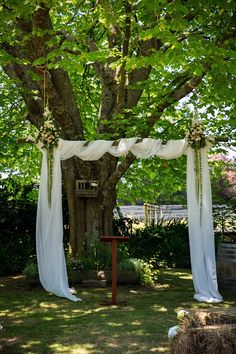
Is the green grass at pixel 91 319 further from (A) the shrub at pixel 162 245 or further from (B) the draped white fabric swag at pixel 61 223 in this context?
(A) the shrub at pixel 162 245

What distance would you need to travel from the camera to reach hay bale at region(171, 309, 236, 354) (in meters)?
3.48

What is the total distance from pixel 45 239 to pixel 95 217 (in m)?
1.89

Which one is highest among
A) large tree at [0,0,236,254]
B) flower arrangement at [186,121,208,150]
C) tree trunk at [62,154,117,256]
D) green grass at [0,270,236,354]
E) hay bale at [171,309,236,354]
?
large tree at [0,0,236,254]

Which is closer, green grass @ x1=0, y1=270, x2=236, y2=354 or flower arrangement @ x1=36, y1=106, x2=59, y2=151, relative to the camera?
green grass @ x1=0, y1=270, x2=236, y2=354

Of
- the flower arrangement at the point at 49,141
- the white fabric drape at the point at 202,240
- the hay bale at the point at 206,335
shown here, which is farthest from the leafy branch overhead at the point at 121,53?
the hay bale at the point at 206,335

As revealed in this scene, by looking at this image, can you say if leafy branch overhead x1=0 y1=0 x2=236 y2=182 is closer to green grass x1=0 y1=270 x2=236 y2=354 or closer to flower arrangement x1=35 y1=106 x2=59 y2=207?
flower arrangement x1=35 y1=106 x2=59 y2=207

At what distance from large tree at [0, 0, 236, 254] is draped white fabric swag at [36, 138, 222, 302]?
67cm

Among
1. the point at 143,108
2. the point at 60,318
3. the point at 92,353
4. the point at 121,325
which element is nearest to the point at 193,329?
the point at 92,353

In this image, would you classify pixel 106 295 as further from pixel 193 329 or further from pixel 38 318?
pixel 193 329

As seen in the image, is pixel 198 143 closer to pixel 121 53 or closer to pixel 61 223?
pixel 121 53

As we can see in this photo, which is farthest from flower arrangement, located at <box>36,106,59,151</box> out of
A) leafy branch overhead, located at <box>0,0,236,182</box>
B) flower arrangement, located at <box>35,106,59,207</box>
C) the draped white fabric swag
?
leafy branch overhead, located at <box>0,0,236,182</box>

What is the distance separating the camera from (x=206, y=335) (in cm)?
356

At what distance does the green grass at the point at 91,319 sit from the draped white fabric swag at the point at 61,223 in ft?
1.04

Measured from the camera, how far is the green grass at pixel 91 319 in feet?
15.5
